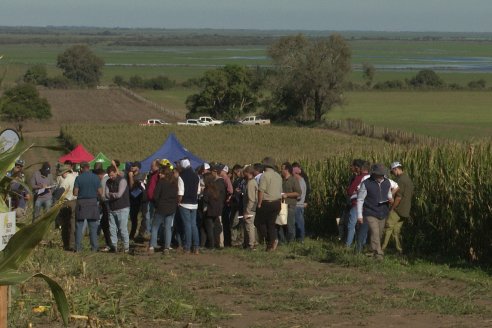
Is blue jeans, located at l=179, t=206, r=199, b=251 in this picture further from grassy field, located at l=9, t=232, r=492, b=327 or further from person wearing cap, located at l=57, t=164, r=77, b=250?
person wearing cap, located at l=57, t=164, r=77, b=250

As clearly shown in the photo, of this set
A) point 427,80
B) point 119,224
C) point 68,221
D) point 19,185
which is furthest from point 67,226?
point 427,80

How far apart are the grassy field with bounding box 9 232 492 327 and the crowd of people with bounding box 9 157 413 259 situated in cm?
66

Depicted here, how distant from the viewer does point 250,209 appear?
17.0 meters

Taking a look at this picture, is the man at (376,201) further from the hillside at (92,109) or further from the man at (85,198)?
the hillside at (92,109)

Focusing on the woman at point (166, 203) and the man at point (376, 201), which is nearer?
the man at point (376, 201)

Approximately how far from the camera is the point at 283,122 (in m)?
87.7

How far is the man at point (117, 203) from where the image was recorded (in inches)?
637

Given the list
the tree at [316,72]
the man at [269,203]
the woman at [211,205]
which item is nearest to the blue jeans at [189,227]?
the woman at [211,205]

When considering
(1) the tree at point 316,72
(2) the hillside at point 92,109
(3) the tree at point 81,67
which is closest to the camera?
(2) the hillside at point 92,109

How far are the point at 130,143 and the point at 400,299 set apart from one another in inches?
2020

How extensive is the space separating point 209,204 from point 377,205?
3167 millimetres

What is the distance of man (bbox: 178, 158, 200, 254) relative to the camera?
53.9ft

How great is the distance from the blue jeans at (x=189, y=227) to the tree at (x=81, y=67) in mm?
121416

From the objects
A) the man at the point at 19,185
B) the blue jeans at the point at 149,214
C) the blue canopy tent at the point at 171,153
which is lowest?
the blue canopy tent at the point at 171,153
